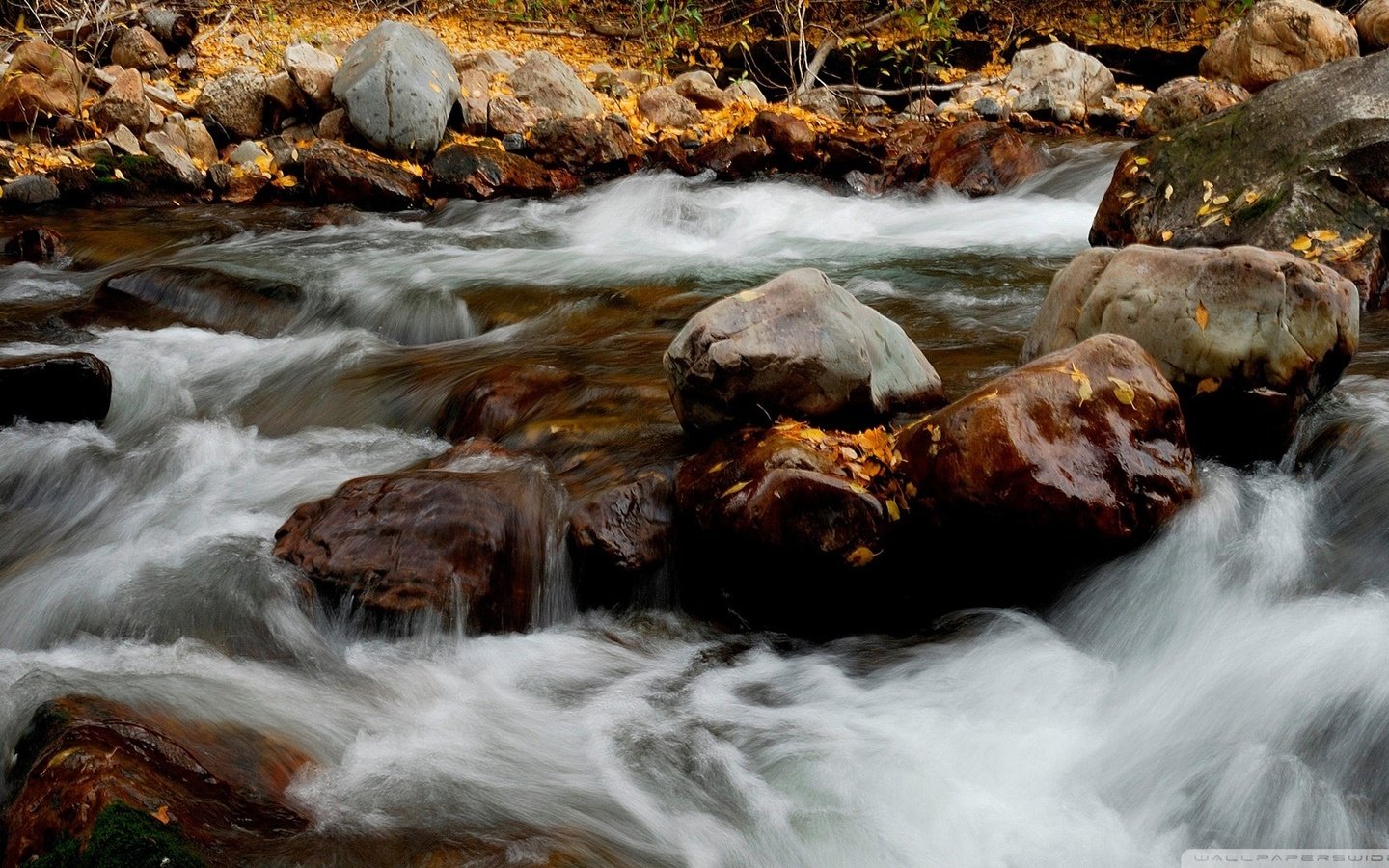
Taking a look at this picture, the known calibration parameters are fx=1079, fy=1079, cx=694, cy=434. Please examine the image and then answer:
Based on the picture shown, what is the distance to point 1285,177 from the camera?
20.6ft

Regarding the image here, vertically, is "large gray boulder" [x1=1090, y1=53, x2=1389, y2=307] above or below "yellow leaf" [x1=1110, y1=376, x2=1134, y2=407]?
above

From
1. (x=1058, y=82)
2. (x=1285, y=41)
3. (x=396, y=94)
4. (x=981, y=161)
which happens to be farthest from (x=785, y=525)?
(x=1285, y=41)

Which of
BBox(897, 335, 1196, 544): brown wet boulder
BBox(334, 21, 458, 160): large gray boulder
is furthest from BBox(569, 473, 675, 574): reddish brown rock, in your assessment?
BBox(334, 21, 458, 160): large gray boulder

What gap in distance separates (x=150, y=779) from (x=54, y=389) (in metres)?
3.66

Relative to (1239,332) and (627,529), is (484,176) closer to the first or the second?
(627,529)

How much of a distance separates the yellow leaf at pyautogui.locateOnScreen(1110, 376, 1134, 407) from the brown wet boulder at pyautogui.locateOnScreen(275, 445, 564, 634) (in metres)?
2.11

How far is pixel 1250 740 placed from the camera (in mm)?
3303

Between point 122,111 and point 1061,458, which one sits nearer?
point 1061,458

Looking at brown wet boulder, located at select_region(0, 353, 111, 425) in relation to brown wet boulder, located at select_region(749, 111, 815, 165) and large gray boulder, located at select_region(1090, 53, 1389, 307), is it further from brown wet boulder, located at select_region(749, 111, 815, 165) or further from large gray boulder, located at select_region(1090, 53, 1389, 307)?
brown wet boulder, located at select_region(749, 111, 815, 165)

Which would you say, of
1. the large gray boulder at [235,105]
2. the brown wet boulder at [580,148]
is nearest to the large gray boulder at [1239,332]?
the brown wet boulder at [580,148]

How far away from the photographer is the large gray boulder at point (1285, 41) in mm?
11508

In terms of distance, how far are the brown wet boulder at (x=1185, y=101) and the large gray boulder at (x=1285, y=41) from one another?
48 cm

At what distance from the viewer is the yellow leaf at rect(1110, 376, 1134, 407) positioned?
379 centimetres

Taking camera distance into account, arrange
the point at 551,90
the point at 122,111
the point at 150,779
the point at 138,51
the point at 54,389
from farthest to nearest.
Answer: the point at 138,51, the point at 551,90, the point at 122,111, the point at 54,389, the point at 150,779
